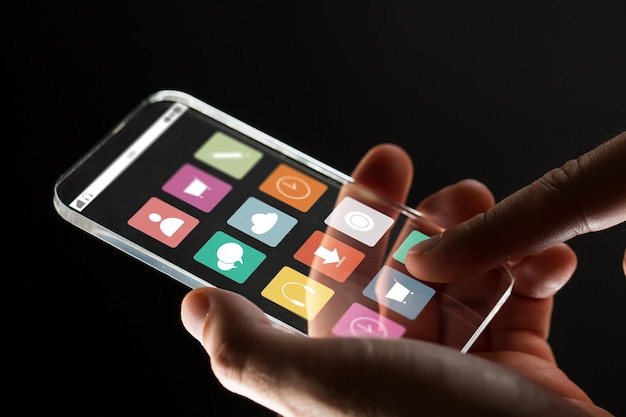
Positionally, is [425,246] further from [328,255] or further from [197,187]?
[197,187]

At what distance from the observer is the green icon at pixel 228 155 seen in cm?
82

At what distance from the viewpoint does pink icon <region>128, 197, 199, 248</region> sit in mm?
747

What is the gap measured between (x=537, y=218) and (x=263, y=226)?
24 cm

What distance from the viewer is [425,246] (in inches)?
28.8

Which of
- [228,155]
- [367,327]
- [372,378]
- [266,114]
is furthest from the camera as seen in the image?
[266,114]

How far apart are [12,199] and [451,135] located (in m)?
0.49

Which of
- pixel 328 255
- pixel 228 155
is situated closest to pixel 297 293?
pixel 328 255

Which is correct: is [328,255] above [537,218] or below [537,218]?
below

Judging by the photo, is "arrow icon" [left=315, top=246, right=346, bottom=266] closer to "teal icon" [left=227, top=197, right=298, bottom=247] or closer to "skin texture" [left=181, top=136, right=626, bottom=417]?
"teal icon" [left=227, top=197, right=298, bottom=247]

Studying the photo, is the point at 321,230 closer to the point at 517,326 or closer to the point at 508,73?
the point at 517,326

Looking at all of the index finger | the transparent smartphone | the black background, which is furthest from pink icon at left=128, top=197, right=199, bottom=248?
the index finger

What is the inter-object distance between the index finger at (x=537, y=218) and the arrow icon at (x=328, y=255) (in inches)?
3.3

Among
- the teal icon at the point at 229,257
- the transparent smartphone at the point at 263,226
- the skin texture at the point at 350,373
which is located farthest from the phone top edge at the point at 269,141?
the skin texture at the point at 350,373

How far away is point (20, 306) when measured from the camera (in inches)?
32.9
